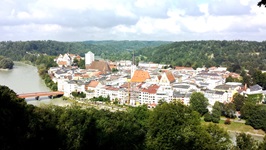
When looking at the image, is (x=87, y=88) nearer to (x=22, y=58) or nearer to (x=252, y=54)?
(x=252, y=54)

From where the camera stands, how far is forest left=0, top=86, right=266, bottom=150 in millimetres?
6160

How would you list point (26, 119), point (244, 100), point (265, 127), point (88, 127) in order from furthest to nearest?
point (244, 100), point (265, 127), point (88, 127), point (26, 119)

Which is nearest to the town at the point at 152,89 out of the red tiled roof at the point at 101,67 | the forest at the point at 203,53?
the red tiled roof at the point at 101,67

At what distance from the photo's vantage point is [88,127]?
8.08 m

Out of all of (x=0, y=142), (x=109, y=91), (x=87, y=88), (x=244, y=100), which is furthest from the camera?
(x=87, y=88)

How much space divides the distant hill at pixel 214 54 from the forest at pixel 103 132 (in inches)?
1049

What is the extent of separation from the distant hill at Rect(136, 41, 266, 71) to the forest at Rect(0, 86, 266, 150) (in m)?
26.6

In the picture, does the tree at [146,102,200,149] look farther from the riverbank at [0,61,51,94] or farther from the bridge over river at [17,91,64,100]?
the riverbank at [0,61,51,94]

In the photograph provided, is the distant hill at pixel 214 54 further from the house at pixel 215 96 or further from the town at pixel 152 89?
the house at pixel 215 96

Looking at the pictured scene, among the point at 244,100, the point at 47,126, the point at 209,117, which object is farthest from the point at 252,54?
the point at 47,126

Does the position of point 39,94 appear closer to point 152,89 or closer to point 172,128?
point 152,89

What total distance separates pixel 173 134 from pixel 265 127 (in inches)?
319

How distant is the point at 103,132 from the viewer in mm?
7883

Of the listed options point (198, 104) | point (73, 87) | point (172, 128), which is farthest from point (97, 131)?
point (73, 87)
